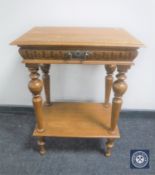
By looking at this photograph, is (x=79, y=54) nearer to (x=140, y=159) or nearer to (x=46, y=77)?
(x=46, y=77)

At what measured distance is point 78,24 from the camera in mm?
1219

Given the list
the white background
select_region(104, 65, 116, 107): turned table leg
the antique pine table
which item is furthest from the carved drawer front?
the white background

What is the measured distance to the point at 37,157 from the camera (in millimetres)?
Result: 1132

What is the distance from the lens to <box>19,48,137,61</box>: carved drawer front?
0.84 m

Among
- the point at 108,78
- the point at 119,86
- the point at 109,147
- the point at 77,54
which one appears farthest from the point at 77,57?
the point at 109,147

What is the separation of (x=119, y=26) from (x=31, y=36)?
1.92 feet

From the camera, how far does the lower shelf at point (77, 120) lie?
3.50 ft

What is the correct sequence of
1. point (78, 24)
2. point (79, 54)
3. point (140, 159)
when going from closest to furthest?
point (79, 54) → point (140, 159) → point (78, 24)

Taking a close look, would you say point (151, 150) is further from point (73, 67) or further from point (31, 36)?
point (31, 36)

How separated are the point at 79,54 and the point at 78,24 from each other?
1.49ft

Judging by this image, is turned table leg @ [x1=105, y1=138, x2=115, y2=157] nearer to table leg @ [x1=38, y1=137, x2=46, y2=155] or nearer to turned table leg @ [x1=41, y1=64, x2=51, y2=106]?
table leg @ [x1=38, y1=137, x2=46, y2=155]

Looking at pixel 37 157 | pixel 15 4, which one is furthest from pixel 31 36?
pixel 37 157

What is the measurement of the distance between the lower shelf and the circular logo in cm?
16

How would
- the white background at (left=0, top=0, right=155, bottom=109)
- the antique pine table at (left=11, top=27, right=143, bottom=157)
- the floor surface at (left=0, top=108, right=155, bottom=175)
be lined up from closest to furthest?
the antique pine table at (left=11, top=27, right=143, bottom=157)
the floor surface at (left=0, top=108, right=155, bottom=175)
the white background at (left=0, top=0, right=155, bottom=109)
